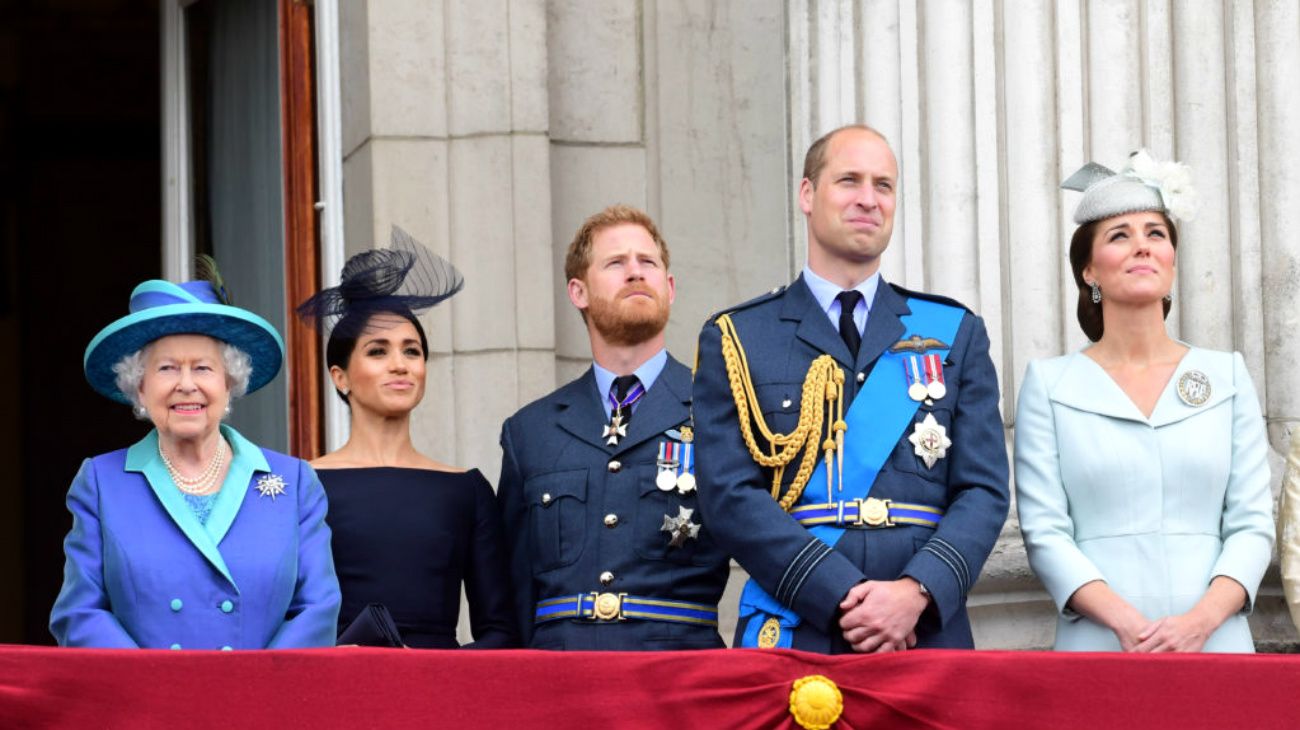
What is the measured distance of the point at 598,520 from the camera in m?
5.55

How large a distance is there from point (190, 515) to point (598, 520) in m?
0.97

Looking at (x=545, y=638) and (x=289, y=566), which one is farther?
(x=545, y=638)

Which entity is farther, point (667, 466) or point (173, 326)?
point (667, 466)

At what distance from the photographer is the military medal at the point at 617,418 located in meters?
5.66

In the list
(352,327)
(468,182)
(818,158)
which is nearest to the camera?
(818,158)

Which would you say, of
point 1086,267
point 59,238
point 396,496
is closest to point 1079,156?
point 1086,267

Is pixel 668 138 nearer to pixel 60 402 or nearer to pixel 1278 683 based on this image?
pixel 1278 683

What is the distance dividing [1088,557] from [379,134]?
268cm

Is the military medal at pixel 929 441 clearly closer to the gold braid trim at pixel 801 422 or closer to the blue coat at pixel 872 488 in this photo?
the blue coat at pixel 872 488

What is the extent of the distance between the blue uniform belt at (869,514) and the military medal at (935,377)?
248 millimetres

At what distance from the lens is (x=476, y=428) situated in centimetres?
692

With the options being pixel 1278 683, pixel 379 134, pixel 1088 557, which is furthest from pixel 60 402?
pixel 1278 683

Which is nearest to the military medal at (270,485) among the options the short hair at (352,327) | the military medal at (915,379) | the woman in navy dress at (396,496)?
the woman in navy dress at (396,496)

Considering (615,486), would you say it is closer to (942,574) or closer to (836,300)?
(836,300)
